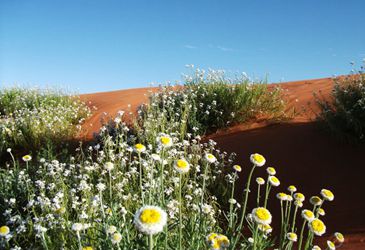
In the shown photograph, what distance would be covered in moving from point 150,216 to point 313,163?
4799 millimetres

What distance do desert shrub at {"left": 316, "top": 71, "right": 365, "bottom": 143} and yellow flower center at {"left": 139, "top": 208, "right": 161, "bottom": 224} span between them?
4826 mm

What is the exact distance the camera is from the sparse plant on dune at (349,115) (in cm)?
568

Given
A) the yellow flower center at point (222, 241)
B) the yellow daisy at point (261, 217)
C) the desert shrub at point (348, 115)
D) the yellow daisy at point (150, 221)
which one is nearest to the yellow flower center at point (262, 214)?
the yellow daisy at point (261, 217)

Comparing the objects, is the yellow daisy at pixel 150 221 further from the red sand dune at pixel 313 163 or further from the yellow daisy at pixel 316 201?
the red sand dune at pixel 313 163

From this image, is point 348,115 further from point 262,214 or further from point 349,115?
point 262,214

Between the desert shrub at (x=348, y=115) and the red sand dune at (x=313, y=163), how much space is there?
192 millimetres

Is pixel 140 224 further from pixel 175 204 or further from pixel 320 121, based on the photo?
pixel 320 121

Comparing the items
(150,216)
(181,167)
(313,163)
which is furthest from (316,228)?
(313,163)

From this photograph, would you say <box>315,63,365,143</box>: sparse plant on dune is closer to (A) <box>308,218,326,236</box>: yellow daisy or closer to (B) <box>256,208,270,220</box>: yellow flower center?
(A) <box>308,218,326,236</box>: yellow daisy

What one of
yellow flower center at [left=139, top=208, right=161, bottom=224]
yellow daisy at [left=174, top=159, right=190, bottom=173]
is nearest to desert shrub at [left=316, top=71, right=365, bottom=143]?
yellow daisy at [left=174, top=159, right=190, bottom=173]

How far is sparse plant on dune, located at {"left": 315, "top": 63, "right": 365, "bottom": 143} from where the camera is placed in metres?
5.68

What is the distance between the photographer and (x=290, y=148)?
6230 millimetres

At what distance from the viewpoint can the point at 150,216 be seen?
4.84ft

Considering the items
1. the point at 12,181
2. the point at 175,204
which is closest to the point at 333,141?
the point at 175,204
